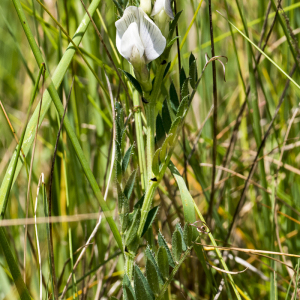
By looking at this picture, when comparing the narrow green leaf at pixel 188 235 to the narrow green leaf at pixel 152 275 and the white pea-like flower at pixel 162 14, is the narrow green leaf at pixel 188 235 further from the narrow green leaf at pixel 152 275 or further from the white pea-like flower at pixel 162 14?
the white pea-like flower at pixel 162 14

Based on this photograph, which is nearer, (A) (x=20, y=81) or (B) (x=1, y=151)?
(B) (x=1, y=151)

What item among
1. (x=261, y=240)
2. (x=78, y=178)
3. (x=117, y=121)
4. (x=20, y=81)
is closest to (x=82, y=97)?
(x=78, y=178)

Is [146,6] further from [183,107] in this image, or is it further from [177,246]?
[177,246]

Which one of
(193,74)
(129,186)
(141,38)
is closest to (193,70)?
(193,74)

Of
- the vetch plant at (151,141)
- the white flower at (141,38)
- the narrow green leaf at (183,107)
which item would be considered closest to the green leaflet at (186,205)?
the vetch plant at (151,141)

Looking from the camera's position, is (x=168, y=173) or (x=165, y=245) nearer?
(x=165, y=245)

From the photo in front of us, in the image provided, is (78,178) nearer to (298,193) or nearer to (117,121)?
(117,121)

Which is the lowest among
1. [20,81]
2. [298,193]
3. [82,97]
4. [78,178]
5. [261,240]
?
[261,240]
